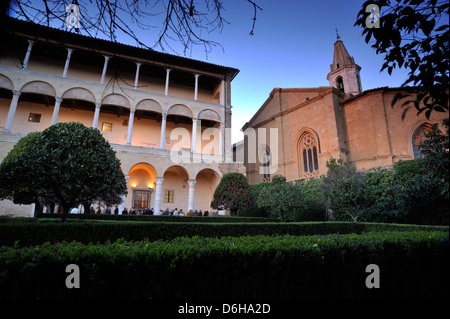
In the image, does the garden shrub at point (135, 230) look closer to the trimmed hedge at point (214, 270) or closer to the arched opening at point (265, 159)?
the trimmed hedge at point (214, 270)

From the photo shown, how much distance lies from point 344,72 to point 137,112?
23.1 metres

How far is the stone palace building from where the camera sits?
713 inches

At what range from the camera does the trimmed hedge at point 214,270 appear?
2.25 m

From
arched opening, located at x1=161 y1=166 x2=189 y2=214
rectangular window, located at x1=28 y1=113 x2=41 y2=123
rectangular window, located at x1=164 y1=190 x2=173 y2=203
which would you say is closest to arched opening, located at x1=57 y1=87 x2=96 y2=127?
rectangular window, located at x1=28 y1=113 x2=41 y2=123

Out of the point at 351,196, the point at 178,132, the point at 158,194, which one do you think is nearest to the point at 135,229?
the point at 351,196

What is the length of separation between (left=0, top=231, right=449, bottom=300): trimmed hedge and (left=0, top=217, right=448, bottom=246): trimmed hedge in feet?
8.47

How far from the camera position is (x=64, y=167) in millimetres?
7652

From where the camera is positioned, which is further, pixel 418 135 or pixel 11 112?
pixel 418 135

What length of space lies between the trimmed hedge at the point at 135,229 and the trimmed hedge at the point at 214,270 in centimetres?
258

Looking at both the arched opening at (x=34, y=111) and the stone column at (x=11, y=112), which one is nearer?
the stone column at (x=11, y=112)

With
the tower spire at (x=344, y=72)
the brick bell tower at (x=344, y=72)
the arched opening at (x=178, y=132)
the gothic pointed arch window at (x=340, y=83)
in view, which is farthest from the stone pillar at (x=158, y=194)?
the gothic pointed arch window at (x=340, y=83)

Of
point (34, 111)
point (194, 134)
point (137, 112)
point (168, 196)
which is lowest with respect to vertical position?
point (168, 196)

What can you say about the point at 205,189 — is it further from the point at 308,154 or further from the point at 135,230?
the point at 135,230

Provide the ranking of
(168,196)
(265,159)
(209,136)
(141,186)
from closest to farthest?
(141,186), (168,196), (209,136), (265,159)
